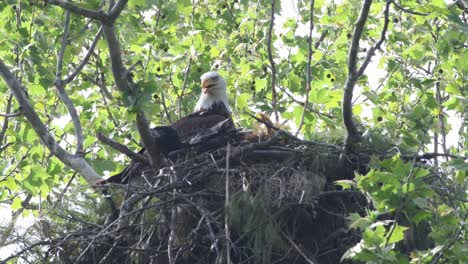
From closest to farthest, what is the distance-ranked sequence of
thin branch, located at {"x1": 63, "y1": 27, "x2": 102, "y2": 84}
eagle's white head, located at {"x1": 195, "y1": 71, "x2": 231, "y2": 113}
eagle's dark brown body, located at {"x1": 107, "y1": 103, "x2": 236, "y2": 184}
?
eagle's dark brown body, located at {"x1": 107, "y1": 103, "x2": 236, "y2": 184} → thin branch, located at {"x1": 63, "y1": 27, "x2": 102, "y2": 84} → eagle's white head, located at {"x1": 195, "y1": 71, "x2": 231, "y2": 113}

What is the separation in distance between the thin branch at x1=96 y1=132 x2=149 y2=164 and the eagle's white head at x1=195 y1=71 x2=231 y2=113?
2502 millimetres

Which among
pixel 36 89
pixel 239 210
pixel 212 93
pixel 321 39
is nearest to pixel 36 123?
pixel 36 89

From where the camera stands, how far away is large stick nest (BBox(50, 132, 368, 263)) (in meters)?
8.47

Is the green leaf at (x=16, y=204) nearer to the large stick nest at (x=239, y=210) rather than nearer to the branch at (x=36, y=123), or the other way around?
the branch at (x=36, y=123)

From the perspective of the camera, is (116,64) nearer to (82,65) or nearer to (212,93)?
(82,65)

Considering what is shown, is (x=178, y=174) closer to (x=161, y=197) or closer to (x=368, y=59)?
(x=161, y=197)

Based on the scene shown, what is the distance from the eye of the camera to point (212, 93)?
1178 centimetres

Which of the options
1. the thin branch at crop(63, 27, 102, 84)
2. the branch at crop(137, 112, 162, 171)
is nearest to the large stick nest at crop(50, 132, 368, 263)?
the branch at crop(137, 112, 162, 171)

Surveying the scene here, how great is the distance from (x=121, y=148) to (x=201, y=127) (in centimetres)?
163

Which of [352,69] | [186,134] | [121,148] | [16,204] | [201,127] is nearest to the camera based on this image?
[352,69]

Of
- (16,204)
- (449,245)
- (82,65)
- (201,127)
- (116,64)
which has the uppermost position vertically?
(82,65)

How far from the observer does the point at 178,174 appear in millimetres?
8781

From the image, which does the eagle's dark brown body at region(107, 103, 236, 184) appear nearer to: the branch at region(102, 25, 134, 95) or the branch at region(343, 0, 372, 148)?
the branch at region(102, 25, 134, 95)

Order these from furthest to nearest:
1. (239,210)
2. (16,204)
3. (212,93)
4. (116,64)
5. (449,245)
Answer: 1. (212,93)
2. (16,204)
3. (239,210)
4. (116,64)
5. (449,245)
